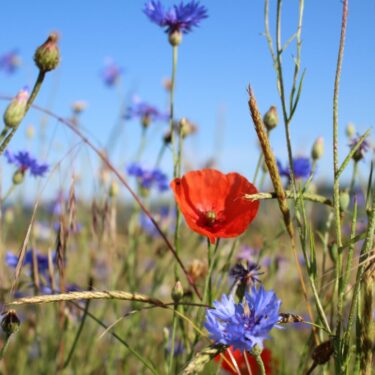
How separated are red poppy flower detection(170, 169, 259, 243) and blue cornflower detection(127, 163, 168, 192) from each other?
0.90 m

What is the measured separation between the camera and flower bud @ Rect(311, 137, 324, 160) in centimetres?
123

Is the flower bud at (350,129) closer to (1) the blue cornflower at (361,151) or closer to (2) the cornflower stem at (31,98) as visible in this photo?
(1) the blue cornflower at (361,151)

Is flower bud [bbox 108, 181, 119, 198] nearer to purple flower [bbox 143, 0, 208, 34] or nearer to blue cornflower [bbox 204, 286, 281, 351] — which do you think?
purple flower [bbox 143, 0, 208, 34]

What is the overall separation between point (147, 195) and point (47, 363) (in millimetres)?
567

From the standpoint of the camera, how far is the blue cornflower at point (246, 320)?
60 cm

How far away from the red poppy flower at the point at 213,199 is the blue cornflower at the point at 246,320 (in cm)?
19

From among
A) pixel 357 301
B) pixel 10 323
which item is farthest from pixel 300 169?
pixel 10 323

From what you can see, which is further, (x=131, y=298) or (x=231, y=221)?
(x=231, y=221)

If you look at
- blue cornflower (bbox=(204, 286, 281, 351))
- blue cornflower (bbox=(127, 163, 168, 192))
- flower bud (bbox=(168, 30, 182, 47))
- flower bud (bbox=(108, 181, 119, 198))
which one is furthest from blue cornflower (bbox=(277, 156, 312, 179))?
blue cornflower (bbox=(204, 286, 281, 351))

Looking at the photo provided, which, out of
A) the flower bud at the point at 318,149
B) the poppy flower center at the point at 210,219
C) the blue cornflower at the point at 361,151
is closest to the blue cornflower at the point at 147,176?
the flower bud at the point at 318,149

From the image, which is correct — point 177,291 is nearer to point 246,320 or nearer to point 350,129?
point 246,320

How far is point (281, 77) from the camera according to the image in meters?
0.81

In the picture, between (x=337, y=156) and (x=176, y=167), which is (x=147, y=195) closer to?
(x=176, y=167)

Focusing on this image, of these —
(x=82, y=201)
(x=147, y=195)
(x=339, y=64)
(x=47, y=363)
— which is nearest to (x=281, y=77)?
(x=339, y=64)
